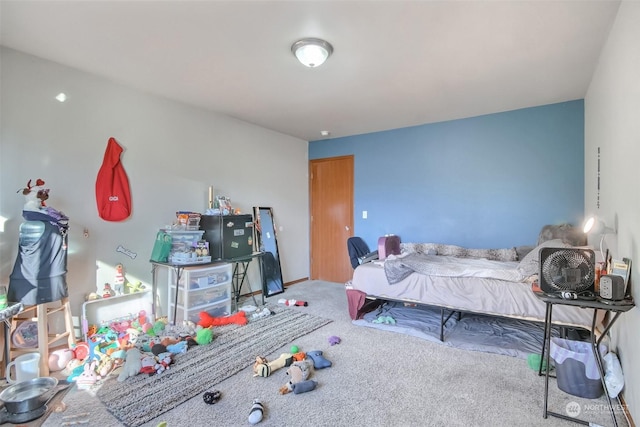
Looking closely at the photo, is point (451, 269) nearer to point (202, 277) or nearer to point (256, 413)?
point (256, 413)

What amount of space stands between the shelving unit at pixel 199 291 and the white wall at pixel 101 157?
449 millimetres

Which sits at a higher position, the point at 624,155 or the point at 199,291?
the point at 624,155

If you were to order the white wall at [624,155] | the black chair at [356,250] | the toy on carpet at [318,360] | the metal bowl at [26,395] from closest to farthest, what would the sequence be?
the metal bowl at [26,395] → the white wall at [624,155] → the toy on carpet at [318,360] → the black chair at [356,250]

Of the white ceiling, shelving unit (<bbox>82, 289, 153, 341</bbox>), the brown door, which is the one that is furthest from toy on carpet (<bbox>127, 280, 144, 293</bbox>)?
the brown door

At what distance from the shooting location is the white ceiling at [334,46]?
2062 mm

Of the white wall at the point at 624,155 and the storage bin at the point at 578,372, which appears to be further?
the storage bin at the point at 578,372

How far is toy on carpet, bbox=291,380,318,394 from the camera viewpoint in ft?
7.20

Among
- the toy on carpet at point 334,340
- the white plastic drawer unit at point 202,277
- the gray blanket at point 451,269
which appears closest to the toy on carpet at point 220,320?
the white plastic drawer unit at point 202,277

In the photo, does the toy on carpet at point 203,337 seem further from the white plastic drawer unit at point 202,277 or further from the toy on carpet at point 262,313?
the toy on carpet at point 262,313

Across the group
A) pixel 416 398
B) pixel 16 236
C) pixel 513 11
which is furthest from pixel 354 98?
pixel 16 236

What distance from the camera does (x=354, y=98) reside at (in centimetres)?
364

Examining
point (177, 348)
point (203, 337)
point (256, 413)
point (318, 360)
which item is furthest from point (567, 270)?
point (177, 348)

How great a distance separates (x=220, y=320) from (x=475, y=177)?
3.73m

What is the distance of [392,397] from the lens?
84.8 inches
